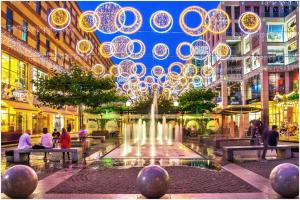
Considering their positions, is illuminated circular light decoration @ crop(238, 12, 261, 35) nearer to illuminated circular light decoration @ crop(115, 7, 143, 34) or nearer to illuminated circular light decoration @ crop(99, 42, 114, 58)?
illuminated circular light decoration @ crop(115, 7, 143, 34)

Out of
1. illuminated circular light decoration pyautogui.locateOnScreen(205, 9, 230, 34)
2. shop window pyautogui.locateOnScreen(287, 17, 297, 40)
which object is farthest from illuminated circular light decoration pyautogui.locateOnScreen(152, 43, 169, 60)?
shop window pyautogui.locateOnScreen(287, 17, 297, 40)

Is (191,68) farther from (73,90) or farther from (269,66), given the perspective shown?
(73,90)

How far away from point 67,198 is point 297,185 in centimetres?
498

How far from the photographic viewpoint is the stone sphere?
8859 mm

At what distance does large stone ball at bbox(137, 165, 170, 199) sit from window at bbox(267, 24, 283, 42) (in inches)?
1827

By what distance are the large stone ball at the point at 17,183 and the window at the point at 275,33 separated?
47.2 m

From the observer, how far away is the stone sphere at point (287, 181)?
886 centimetres

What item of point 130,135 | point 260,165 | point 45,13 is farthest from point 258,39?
point 260,165

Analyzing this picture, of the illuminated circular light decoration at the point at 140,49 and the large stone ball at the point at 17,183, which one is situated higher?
the illuminated circular light decoration at the point at 140,49

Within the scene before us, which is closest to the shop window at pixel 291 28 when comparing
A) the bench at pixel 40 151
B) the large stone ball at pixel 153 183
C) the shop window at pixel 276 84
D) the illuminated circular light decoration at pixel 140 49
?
the shop window at pixel 276 84

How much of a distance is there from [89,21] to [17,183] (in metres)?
10.4

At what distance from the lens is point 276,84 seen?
170ft

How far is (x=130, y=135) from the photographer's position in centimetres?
4847

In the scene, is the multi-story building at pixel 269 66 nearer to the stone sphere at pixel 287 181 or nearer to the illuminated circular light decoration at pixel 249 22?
the illuminated circular light decoration at pixel 249 22
